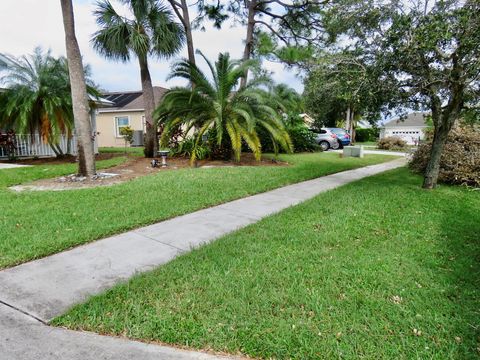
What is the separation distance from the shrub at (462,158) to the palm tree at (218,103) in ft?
15.8

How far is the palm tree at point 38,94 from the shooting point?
1033 centimetres

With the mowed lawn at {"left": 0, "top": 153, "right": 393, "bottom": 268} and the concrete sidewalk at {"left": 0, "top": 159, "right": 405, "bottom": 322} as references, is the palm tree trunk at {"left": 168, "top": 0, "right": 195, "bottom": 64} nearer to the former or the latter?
the mowed lawn at {"left": 0, "top": 153, "right": 393, "bottom": 268}

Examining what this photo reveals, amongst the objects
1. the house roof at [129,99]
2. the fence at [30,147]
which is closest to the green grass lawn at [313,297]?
the fence at [30,147]

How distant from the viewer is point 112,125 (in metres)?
23.5

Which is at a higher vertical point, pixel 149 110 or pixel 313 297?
pixel 149 110

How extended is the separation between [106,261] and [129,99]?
77.3ft

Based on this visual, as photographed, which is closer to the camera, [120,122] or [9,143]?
[9,143]

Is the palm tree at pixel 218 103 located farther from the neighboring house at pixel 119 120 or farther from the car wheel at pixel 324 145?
the neighboring house at pixel 119 120

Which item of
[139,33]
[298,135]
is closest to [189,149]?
[139,33]

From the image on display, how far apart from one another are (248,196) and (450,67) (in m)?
4.72

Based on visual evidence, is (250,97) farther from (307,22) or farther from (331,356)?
(331,356)

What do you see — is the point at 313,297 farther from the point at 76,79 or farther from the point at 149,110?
the point at 149,110

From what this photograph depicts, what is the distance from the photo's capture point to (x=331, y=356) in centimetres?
204

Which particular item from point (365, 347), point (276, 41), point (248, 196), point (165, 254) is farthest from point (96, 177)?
point (276, 41)
